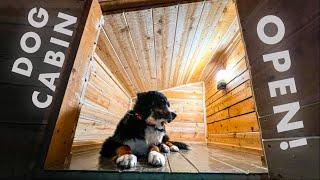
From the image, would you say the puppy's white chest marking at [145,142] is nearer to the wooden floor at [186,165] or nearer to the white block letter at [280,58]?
the wooden floor at [186,165]

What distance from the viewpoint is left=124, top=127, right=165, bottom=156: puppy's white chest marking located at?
6.41 ft

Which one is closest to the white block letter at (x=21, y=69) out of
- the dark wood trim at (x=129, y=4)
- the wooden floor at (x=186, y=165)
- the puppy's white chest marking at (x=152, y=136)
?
the wooden floor at (x=186, y=165)

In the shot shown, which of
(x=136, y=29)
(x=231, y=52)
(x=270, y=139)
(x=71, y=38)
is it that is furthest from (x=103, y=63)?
(x=270, y=139)

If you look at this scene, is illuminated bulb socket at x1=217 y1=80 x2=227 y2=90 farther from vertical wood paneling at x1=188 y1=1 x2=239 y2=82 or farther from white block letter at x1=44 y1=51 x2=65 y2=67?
white block letter at x1=44 y1=51 x2=65 y2=67

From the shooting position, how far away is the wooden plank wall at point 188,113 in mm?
5602

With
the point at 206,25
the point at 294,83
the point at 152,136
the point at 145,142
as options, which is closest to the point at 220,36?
the point at 206,25

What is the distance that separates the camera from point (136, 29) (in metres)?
2.51

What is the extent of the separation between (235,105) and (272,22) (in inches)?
95.4

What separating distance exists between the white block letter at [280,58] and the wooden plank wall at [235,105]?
45.7 inches

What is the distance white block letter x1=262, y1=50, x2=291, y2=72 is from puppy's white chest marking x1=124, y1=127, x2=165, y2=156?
1.28 m

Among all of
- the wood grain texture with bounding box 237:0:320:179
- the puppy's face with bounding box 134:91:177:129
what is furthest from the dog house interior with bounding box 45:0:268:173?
the puppy's face with bounding box 134:91:177:129

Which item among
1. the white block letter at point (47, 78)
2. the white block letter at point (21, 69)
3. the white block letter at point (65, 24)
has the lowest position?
the white block letter at point (47, 78)

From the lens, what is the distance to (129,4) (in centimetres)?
191

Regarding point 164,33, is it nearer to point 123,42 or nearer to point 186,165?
point 123,42
